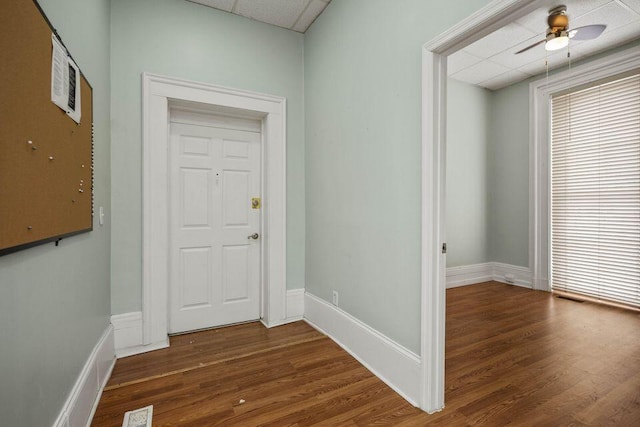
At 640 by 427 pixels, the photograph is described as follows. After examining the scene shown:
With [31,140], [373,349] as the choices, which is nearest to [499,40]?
[373,349]

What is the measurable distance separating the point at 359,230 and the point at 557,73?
378 cm

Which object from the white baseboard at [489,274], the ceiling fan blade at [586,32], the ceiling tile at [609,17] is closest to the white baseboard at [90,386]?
the white baseboard at [489,274]

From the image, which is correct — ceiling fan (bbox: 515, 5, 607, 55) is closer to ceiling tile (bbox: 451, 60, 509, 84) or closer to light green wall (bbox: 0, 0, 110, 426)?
ceiling tile (bbox: 451, 60, 509, 84)

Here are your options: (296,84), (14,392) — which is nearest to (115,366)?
(14,392)

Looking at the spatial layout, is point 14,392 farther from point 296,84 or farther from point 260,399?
point 296,84

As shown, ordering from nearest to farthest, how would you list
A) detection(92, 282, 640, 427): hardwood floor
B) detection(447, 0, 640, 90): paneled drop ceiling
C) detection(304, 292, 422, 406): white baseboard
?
detection(92, 282, 640, 427): hardwood floor
detection(304, 292, 422, 406): white baseboard
detection(447, 0, 640, 90): paneled drop ceiling

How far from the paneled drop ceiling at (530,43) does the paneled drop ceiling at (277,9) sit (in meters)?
1.84

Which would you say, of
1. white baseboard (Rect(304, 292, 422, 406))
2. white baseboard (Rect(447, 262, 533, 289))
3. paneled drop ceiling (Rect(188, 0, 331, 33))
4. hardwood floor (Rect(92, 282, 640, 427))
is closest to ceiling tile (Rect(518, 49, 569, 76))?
white baseboard (Rect(447, 262, 533, 289))

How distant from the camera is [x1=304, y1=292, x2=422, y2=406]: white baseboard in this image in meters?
1.85

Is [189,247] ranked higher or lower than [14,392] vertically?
higher

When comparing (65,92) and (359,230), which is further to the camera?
(359,230)

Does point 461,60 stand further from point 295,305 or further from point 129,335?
point 129,335

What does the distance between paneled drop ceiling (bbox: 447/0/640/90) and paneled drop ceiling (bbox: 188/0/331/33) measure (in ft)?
6.04

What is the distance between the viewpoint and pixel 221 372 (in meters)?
2.18
